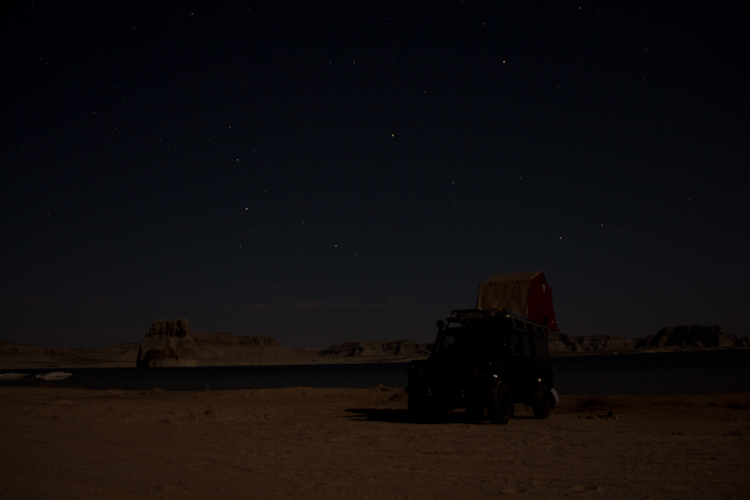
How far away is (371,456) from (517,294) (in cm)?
809

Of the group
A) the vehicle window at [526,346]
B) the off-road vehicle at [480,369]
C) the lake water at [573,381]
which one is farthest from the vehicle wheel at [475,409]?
the lake water at [573,381]

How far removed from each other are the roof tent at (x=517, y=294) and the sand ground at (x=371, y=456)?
300 centimetres

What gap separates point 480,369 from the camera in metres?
11.6

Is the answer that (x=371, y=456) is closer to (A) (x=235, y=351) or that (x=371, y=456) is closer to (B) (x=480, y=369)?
(B) (x=480, y=369)

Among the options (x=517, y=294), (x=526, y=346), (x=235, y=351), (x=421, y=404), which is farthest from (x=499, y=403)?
(x=235, y=351)

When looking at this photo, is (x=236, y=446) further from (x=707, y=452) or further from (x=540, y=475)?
(x=707, y=452)

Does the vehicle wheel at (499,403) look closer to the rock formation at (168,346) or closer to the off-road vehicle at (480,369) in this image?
the off-road vehicle at (480,369)

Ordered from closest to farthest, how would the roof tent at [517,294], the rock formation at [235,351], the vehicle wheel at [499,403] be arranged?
the vehicle wheel at [499,403] < the roof tent at [517,294] < the rock formation at [235,351]

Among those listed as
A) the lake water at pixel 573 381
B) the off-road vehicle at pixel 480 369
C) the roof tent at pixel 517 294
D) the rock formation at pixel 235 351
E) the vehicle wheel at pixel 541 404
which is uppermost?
the roof tent at pixel 517 294

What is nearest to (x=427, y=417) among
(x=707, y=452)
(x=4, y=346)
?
(x=707, y=452)

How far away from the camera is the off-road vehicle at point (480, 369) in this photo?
11.7m

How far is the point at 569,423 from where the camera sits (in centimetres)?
1255

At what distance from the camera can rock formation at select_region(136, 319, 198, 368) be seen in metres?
122

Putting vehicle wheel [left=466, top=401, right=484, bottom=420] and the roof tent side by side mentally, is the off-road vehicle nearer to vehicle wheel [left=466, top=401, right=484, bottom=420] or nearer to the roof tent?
vehicle wheel [left=466, top=401, right=484, bottom=420]
